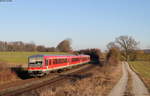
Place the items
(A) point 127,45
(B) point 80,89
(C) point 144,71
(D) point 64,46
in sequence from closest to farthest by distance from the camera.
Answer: (B) point 80,89 < (C) point 144,71 < (A) point 127,45 < (D) point 64,46

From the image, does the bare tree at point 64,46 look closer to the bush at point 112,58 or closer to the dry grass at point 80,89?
the bush at point 112,58

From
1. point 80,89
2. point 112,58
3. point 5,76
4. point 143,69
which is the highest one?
point 112,58

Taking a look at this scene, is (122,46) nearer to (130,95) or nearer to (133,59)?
(133,59)

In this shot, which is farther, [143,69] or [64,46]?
[64,46]

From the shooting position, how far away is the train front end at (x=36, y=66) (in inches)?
1225

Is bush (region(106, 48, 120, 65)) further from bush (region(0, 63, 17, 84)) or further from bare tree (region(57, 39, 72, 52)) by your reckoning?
bare tree (region(57, 39, 72, 52))

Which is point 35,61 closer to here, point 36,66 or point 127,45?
point 36,66

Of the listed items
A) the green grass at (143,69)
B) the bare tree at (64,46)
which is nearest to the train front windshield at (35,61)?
the green grass at (143,69)

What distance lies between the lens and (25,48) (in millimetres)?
141125

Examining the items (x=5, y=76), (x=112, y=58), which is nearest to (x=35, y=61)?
(x=5, y=76)

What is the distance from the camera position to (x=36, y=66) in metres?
31.2

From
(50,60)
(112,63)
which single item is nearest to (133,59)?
(112,63)

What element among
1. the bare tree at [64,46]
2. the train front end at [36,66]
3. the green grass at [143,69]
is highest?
the bare tree at [64,46]

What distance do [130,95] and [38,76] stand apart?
62.9 ft
